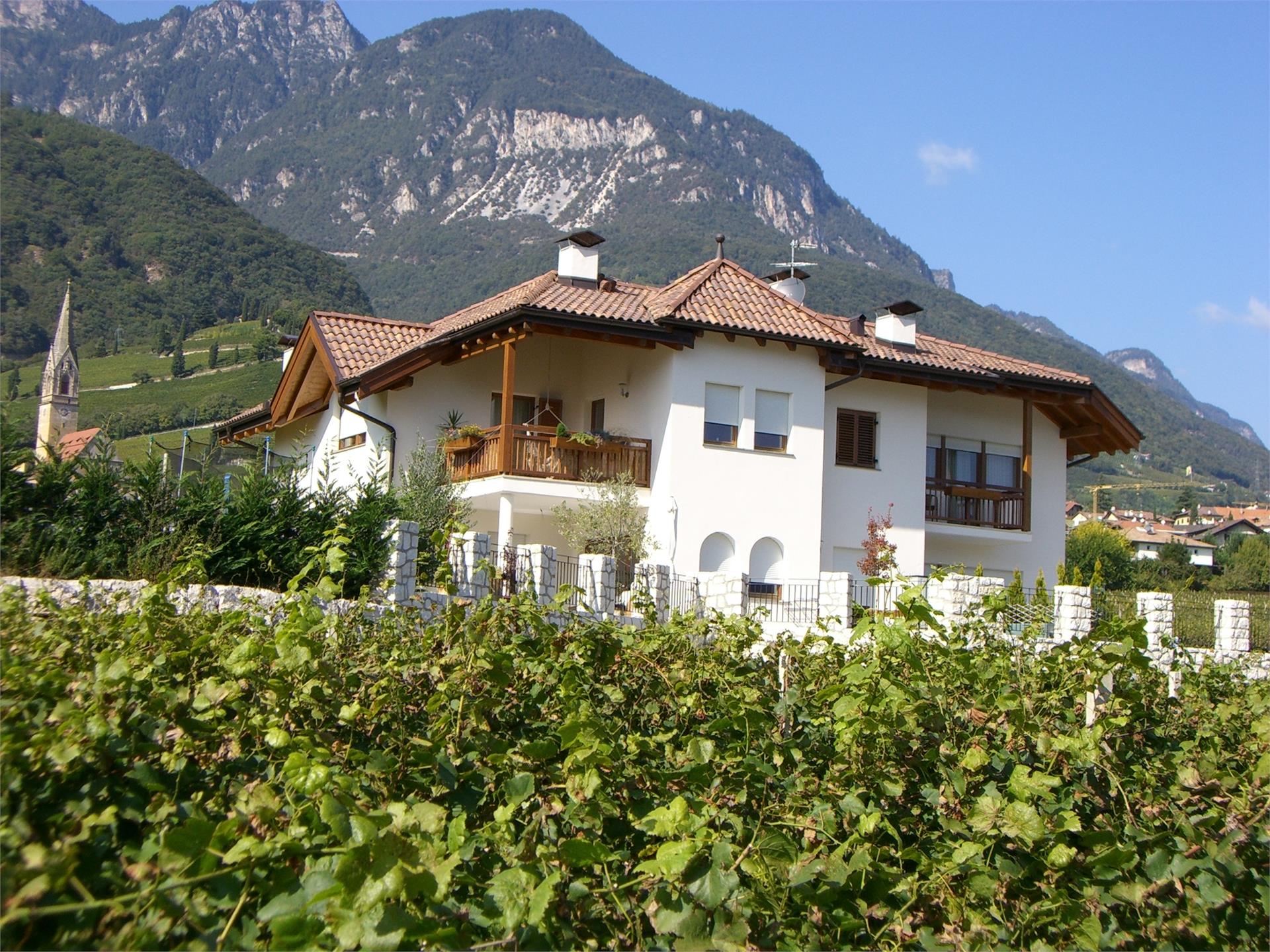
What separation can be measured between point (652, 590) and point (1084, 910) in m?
10.8

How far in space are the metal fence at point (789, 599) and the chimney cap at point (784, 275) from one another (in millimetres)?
8402

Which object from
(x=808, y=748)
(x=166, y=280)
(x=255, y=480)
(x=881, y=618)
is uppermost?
(x=166, y=280)

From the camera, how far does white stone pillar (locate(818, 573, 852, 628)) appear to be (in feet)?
51.8

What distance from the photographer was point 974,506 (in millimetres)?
25625

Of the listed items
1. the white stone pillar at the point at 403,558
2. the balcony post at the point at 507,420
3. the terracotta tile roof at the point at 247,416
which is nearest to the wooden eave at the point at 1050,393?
the balcony post at the point at 507,420

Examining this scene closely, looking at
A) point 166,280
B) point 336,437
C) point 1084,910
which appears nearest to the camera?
point 1084,910

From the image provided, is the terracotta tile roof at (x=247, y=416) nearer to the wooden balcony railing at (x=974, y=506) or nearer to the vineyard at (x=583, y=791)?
the wooden balcony railing at (x=974, y=506)

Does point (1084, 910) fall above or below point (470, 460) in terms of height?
below

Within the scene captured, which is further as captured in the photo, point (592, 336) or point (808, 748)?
point (592, 336)

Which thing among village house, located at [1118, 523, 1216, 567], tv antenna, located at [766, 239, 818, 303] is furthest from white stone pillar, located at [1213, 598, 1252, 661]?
village house, located at [1118, 523, 1216, 567]

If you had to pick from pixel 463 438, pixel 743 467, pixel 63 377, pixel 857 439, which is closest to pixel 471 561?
pixel 463 438

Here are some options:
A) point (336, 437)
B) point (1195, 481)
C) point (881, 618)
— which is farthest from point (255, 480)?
point (1195, 481)

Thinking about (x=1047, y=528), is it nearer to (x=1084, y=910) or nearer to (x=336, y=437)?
(x=336, y=437)

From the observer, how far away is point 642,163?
618ft
